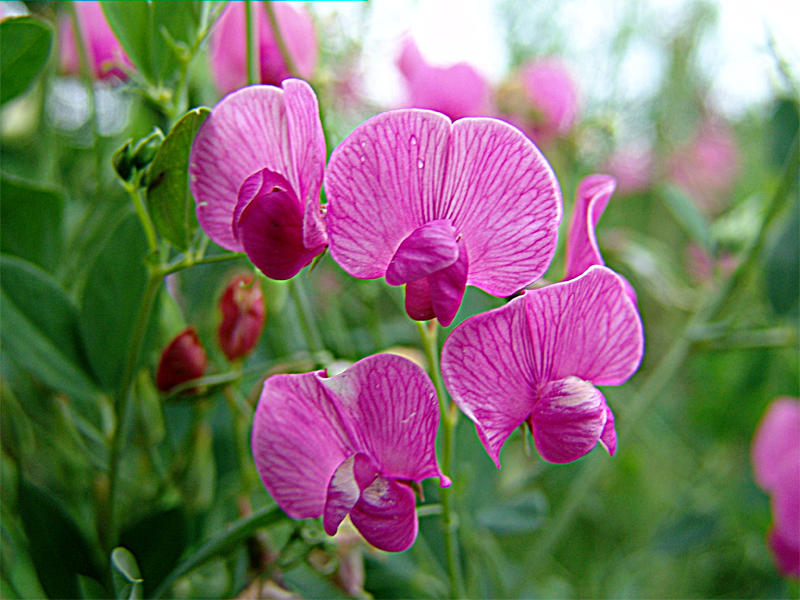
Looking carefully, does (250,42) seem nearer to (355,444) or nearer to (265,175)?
(265,175)

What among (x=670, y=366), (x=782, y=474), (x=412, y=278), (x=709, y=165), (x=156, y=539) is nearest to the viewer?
(x=412, y=278)

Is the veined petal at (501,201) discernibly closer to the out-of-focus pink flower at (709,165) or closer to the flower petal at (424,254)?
the flower petal at (424,254)

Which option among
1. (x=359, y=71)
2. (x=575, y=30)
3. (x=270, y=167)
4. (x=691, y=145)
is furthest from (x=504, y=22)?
(x=270, y=167)

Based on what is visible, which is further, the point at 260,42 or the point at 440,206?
the point at 260,42

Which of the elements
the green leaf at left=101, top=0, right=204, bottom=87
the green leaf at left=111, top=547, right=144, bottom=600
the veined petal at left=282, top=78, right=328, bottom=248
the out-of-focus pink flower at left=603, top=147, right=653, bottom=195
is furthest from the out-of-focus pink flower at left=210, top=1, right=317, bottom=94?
the out-of-focus pink flower at left=603, top=147, right=653, bottom=195

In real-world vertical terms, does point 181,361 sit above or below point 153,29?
below

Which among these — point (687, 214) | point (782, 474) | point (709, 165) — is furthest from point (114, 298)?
point (709, 165)
